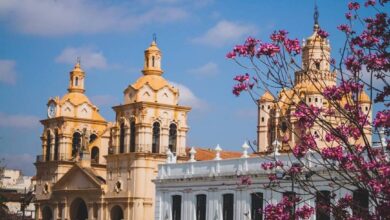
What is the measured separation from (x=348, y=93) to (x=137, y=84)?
3550 centimetres

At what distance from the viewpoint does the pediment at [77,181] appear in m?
52.6

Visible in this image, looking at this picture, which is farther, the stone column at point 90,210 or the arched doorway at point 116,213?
the stone column at point 90,210

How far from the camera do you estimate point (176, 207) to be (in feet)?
136

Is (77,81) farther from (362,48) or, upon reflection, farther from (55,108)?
(362,48)

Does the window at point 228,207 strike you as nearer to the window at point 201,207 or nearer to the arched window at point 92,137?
the window at point 201,207

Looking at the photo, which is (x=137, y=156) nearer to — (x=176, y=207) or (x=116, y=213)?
(x=116, y=213)

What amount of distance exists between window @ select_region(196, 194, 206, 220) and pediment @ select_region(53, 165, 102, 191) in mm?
13254

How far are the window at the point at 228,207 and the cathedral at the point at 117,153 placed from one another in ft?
31.6

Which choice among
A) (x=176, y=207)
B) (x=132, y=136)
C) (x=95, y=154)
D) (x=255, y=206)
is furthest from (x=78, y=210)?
(x=255, y=206)

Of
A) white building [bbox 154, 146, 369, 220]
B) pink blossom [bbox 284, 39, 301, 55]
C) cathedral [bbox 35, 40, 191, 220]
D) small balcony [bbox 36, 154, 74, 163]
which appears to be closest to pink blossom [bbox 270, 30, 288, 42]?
pink blossom [bbox 284, 39, 301, 55]

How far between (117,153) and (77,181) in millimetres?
5183

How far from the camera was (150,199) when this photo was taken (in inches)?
1925

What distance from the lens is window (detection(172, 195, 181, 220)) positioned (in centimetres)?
4103

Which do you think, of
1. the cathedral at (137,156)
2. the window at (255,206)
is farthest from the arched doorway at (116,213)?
the window at (255,206)
